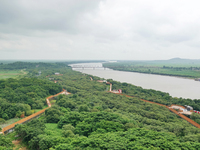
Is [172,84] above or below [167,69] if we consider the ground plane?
below

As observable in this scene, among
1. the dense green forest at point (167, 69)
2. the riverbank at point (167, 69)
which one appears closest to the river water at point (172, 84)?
the riverbank at point (167, 69)

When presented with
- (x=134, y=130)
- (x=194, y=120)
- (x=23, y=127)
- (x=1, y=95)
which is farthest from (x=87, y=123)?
(x=1, y=95)

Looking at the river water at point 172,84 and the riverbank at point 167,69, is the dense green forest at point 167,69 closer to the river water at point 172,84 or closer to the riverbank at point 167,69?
the riverbank at point 167,69

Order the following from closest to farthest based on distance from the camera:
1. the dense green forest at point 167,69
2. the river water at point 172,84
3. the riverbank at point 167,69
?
1. the river water at point 172,84
2. the riverbank at point 167,69
3. the dense green forest at point 167,69

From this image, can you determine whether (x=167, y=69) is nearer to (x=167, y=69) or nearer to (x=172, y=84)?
(x=167, y=69)

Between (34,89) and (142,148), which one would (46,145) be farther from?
(34,89)

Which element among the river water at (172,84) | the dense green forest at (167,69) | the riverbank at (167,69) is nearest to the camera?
the river water at (172,84)

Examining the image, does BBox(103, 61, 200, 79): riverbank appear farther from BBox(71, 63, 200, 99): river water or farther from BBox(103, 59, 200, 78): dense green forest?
BBox(71, 63, 200, 99): river water

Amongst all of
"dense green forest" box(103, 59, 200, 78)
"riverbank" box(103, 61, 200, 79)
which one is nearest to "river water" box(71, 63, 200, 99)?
"riverbank" box(103, 61, 200, 79)

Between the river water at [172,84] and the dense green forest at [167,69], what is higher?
the dense green forest at [167,69]

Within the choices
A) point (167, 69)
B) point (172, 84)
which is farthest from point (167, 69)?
point (172, 84)

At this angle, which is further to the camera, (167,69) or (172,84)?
(167,69)

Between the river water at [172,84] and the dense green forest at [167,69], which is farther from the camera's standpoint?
the dense green forest at [167,69]
